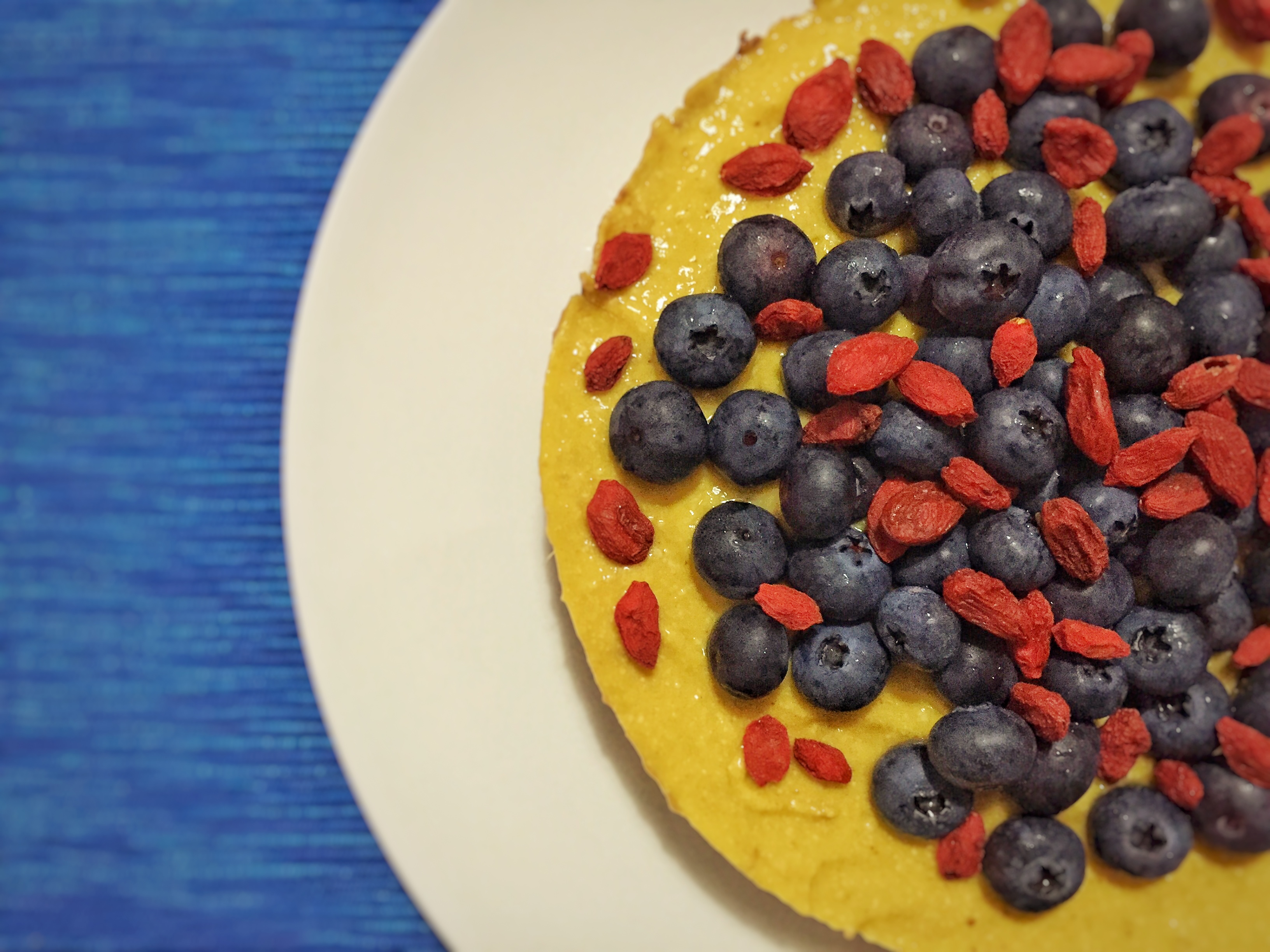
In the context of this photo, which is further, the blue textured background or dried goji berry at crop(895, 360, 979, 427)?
the blue textured background

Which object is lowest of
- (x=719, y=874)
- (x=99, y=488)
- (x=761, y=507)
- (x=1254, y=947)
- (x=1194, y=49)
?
(x=99, y=488)

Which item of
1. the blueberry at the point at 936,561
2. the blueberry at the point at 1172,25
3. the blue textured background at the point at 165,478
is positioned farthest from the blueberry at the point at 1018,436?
the blue textured background at the point at 165,478

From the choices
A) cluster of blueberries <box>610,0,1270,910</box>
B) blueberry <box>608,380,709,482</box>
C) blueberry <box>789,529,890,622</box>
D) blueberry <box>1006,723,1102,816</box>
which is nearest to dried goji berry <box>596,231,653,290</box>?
cluster of blueberries <box>610,0,1270,910</box>

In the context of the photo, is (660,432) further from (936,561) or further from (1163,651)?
(1163,651)

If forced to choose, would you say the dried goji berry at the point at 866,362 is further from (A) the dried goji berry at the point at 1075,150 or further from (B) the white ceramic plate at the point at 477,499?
(B) the white ceramic plate at the point at 477,499

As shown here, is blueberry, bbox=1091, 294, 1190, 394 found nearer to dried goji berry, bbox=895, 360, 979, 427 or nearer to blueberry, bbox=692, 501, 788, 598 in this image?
dried goji berry, bbox=895, 360, 979, 427

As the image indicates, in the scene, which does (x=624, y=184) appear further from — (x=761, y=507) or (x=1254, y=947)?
(x=1254, y=947)

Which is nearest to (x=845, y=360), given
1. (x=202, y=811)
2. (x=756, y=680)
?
(x=756, y=680)
